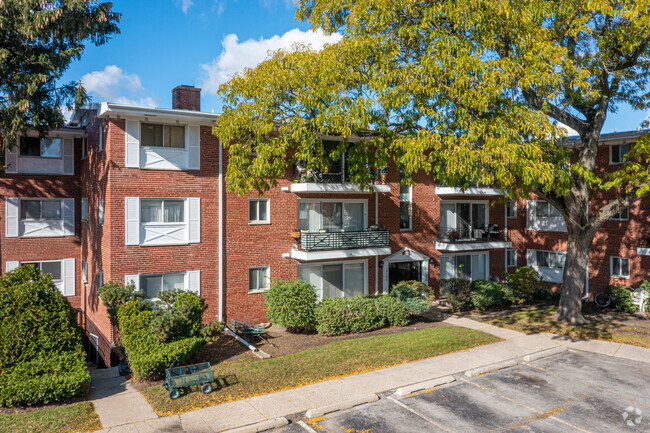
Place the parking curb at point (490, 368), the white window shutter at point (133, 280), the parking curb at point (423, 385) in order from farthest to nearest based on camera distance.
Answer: the white window shutter at point (133, 280) < the parking curb at point (490, 368) < the parking curb at point (423, 385)

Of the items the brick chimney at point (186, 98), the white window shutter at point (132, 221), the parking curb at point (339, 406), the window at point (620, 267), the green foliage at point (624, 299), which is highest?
the brick chimney at point (186, 98)

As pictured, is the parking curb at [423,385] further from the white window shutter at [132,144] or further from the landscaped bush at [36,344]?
the white window shutter at [132,144]

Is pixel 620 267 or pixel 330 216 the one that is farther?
pixel 620 267

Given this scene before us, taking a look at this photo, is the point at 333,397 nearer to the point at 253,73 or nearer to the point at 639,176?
the point at 253,73

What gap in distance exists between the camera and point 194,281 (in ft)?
57.9

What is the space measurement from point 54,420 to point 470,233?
2057cm

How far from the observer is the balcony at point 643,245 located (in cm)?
2167

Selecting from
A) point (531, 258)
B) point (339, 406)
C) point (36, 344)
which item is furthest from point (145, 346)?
point (531, 258)

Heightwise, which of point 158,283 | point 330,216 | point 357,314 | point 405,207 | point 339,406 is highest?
point 405,207

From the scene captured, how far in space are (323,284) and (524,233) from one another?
14092mm

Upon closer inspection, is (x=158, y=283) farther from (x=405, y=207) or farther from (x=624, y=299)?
(x=624, y=299)

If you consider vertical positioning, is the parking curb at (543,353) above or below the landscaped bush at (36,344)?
below

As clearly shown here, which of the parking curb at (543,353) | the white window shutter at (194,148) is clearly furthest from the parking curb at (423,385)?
the white window shutter at (194,148)

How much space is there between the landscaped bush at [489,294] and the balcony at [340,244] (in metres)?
4.82
